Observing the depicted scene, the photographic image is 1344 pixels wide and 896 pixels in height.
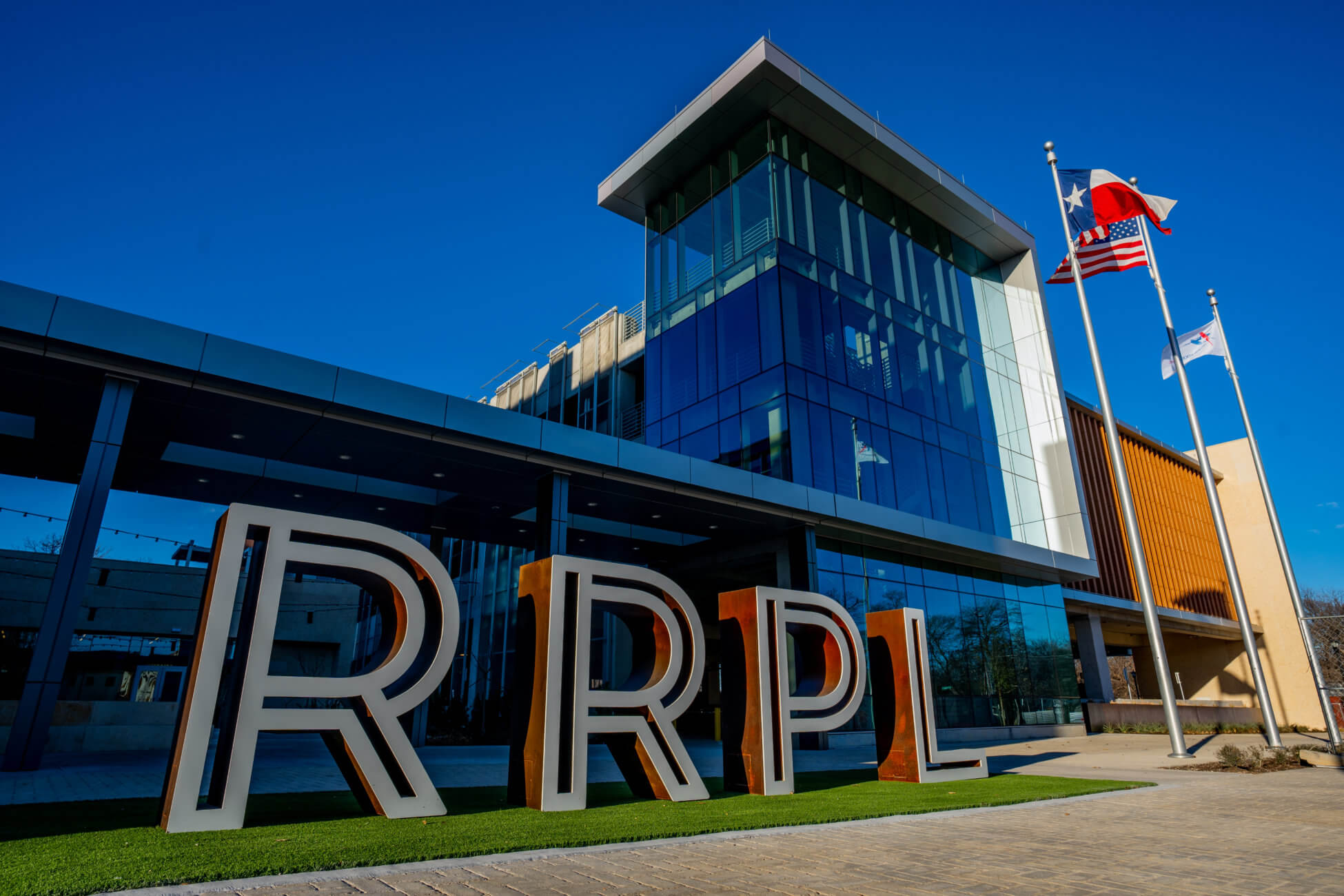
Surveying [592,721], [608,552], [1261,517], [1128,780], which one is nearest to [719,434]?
[608,552]

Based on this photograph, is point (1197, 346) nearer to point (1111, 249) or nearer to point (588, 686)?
point (1111, 249)

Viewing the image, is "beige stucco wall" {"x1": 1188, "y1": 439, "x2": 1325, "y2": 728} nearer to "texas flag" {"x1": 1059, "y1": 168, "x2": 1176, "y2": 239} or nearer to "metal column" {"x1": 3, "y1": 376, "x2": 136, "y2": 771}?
"texas flag" {"x1": 1059, "y1": 168, "x2": 1176, "y2": 239}

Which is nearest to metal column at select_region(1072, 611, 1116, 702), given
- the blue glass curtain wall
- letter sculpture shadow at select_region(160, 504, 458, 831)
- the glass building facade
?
the blue glass curtain wall

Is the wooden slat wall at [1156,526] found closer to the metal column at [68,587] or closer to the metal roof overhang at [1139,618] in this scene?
the metal roof overhang at [1139,618]

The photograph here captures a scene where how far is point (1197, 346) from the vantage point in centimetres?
2275

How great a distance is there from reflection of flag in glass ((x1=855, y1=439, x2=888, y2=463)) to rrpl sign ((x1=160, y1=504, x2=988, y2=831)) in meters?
13.0

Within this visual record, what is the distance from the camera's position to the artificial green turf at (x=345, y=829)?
5469 mm

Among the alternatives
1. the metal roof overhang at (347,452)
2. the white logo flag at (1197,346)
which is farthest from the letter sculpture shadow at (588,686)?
the white logo flag at (1197,346)

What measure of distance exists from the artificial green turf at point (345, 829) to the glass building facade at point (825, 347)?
1410cm

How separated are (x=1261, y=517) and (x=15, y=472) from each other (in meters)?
67.0

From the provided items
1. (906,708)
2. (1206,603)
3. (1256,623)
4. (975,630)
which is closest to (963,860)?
(906,708)

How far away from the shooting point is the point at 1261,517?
52.8m

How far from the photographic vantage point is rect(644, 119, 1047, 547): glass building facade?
25.0 metres

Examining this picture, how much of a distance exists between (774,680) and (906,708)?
9.59 ft
